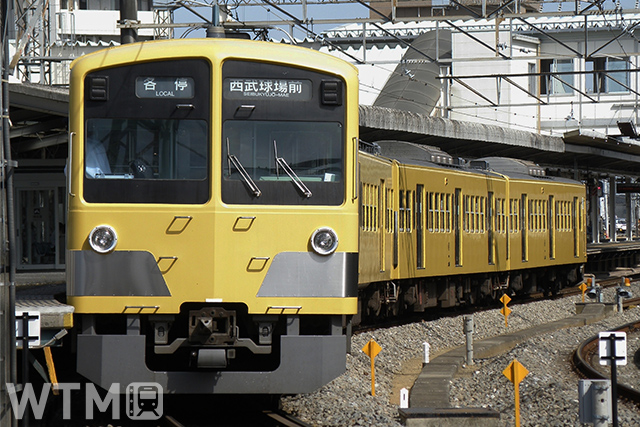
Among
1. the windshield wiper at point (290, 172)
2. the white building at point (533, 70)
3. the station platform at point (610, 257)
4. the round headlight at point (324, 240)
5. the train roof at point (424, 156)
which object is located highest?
the white building at point (533, 70)

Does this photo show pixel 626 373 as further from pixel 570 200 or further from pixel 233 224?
pixel 570 200

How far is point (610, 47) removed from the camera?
144 feet

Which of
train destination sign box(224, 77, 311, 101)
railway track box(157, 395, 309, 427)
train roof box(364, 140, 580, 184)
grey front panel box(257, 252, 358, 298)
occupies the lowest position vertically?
railway track box(157, 395, 309, 427)

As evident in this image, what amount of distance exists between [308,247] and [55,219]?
49.3ft

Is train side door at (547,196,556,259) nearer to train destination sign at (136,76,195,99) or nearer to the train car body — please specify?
the train car body

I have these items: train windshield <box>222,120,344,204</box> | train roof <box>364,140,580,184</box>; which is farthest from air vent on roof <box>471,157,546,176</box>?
train windshield <box>222,120,344,204</box>

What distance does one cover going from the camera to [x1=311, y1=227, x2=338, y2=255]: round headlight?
25.2 feet

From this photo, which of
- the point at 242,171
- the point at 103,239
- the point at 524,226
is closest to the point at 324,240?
the point at 242,171

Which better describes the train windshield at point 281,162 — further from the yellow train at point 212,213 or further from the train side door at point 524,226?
the train side door at point 524,226

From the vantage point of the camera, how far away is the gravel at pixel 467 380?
905cm

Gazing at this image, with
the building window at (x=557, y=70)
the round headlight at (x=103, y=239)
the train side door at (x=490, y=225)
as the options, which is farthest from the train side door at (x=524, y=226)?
the building window at (x=557, y=70)

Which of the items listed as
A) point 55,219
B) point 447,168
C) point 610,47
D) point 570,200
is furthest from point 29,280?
point 610,47

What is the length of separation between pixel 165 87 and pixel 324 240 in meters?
1.67

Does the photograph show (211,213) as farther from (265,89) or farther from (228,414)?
(228,414)
